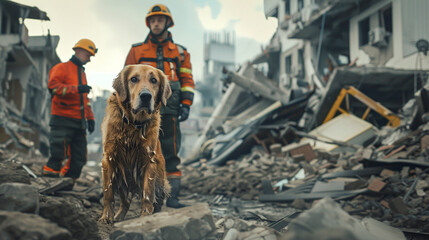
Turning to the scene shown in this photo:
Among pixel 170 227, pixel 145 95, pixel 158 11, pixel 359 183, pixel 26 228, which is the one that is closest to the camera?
pixel 26 228

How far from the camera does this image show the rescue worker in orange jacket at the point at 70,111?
15.1 feet

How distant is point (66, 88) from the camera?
4500mm

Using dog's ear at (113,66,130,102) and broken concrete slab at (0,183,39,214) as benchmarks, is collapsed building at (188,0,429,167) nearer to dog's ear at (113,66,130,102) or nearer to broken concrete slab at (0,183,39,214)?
dog's ear at (113,66,130,102)

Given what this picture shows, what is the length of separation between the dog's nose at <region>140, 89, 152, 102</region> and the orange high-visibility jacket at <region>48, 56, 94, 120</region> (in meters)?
2.43

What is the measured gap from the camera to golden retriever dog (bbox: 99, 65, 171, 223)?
2.62 meters

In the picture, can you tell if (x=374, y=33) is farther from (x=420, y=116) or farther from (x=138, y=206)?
(x=138, y=206)

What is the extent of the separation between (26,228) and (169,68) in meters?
2.87

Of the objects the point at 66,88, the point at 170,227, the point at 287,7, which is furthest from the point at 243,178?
the point at 287,7

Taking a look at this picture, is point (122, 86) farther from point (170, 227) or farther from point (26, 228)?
point (26, 228)

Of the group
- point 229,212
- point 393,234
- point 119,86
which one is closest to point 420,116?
point 229,212

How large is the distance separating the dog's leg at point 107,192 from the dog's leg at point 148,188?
0.29 metres

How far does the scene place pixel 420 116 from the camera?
6.94 meters

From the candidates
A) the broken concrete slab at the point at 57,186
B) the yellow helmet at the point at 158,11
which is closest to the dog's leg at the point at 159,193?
the broken concrete slab at the point at 57,186

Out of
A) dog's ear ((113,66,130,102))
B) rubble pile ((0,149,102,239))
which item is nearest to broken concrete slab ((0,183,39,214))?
rubble pile ((0,149,102,239))
